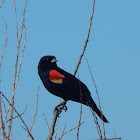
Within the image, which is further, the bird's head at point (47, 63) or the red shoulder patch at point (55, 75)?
the bird's head at point (47, 63)

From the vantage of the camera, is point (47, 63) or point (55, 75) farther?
point (47, 63)

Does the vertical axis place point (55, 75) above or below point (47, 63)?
below

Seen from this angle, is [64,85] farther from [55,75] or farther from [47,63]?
[47,63]

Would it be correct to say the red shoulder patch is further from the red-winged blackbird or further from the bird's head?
the bird's head

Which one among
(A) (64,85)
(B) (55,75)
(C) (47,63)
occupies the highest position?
(C) (47,63)

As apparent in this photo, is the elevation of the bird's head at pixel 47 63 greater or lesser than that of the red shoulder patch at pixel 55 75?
greater

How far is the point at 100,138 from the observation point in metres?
2.26

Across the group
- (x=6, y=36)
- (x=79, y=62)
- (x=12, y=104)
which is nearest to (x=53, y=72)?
(x=79, y=62)

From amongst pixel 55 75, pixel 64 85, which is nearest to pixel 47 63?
pixel 55 75

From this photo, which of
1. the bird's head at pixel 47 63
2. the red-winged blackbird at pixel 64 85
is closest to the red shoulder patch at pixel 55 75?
the red-winged blackbird at pixel 64 85

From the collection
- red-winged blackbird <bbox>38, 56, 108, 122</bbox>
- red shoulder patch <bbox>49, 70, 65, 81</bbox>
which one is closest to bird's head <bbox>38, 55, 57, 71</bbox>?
red-winged blackbird <bbox>38, 56, 108, 122</bbox>

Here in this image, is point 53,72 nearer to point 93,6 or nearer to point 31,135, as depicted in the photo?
point 93,6

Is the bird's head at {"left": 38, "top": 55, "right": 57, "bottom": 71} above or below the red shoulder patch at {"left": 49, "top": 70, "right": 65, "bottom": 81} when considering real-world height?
above

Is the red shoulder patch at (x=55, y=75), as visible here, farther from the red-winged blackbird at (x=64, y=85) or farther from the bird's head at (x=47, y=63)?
the bird's head at (x=47, y=63)
